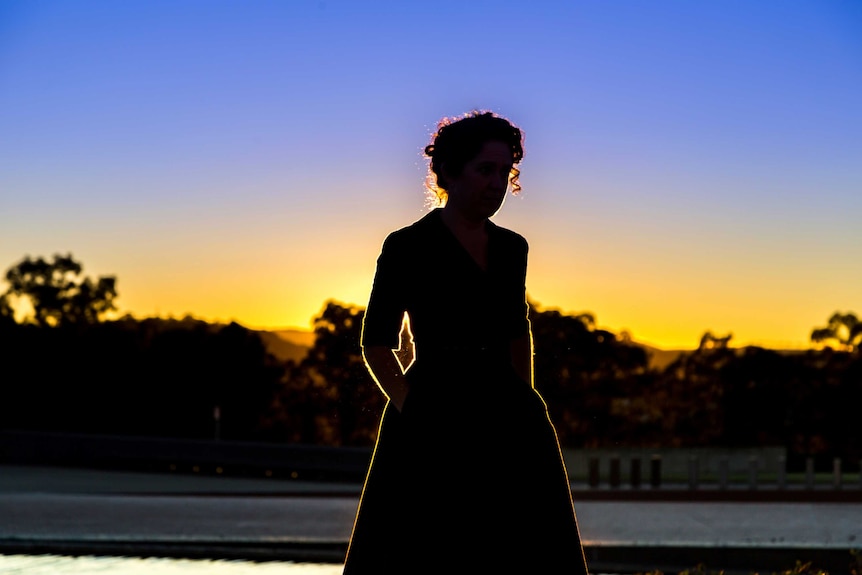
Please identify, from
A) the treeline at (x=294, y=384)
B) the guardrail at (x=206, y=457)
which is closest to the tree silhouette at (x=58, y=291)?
the treeline at (x=294, y=384)

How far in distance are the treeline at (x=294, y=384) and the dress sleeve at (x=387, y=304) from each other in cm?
4177

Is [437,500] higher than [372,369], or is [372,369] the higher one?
[372,369]

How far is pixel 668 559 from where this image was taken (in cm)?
1445

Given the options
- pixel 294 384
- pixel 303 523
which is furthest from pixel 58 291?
pixel 303 523

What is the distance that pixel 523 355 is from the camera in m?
5.10

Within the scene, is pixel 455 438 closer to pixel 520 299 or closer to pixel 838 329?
pixel 520 299

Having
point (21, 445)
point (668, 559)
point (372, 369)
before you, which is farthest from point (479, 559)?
point (21, 445)

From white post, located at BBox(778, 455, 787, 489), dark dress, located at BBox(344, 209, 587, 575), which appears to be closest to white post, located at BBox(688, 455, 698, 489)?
white post, located at BBox(778, 455, 787, 489)

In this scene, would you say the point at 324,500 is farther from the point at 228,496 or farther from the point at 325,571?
the point at 325,571

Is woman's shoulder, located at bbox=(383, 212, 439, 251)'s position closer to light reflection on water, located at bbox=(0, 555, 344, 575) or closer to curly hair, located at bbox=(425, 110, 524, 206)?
curly hair, located at bbox=(425, 110, 524, 206)

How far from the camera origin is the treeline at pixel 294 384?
220ft

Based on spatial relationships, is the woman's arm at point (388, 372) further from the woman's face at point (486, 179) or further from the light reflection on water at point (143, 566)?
the light reflection on water at point (143, 566)

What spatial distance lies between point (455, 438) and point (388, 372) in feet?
0.94

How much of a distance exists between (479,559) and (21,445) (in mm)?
41100
